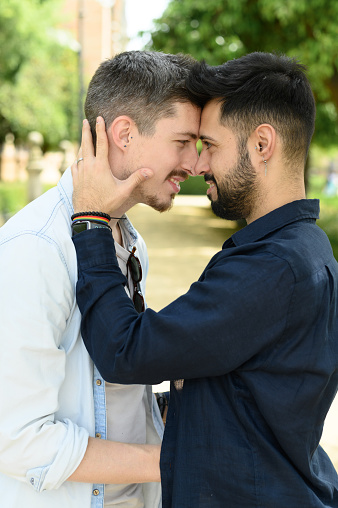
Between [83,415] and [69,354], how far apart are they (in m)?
0.20

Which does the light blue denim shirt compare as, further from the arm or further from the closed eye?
the closed eye

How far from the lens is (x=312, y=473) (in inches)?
71.8

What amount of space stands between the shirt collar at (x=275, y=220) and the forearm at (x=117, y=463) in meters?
0.74

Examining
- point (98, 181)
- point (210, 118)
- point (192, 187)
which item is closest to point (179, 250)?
point (210, 118)

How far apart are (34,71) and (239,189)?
30.9m

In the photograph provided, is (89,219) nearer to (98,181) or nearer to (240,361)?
(98,181)

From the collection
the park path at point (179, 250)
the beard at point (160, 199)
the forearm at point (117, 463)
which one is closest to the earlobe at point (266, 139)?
the beard at point (160, 199)

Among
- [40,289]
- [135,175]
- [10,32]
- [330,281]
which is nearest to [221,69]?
[135,175]

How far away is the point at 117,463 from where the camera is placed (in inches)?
73.9

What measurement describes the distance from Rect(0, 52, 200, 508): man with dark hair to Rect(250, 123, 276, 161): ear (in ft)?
1.08

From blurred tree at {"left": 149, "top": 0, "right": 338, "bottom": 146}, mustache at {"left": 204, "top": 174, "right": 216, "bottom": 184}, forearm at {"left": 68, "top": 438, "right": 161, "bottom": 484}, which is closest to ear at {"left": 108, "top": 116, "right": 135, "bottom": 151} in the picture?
mustache at {"left": 204, "top": 174, "right": 216, "bottom": 184}

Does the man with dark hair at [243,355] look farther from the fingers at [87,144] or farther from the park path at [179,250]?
the park path at [179,250]

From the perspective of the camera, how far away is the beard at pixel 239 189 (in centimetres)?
208

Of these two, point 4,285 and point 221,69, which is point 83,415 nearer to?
point 4,285
